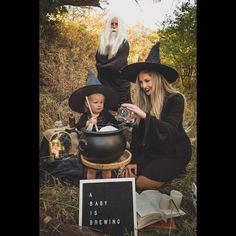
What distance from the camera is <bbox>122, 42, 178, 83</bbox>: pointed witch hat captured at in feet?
7.55

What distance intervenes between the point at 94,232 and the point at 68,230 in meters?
0.16

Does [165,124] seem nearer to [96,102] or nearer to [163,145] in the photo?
[163,145]

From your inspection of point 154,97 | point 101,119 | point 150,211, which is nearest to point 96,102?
point 101,119

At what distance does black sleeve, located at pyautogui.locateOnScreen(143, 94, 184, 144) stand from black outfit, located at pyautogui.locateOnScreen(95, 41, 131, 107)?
21 centimetres

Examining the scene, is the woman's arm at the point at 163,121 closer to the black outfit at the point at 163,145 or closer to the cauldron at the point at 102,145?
the black outfit at the point at 163,145

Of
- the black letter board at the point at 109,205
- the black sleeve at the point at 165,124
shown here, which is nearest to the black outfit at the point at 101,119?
the black sleeve at the point at 165,124

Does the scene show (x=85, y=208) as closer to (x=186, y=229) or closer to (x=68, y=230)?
(x=68, y=230)

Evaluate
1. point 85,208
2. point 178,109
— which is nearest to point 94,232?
point 85,208

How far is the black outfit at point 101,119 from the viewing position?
2.31 metres

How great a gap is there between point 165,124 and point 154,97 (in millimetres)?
→ 188

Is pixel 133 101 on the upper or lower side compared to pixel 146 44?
lower

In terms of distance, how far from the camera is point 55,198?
89.3 inches

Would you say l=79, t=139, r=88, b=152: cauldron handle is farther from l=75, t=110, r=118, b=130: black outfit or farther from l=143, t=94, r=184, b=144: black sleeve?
l=143, t=94, r=184, b=144: black sleeve

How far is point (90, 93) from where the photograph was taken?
2.31 meters
